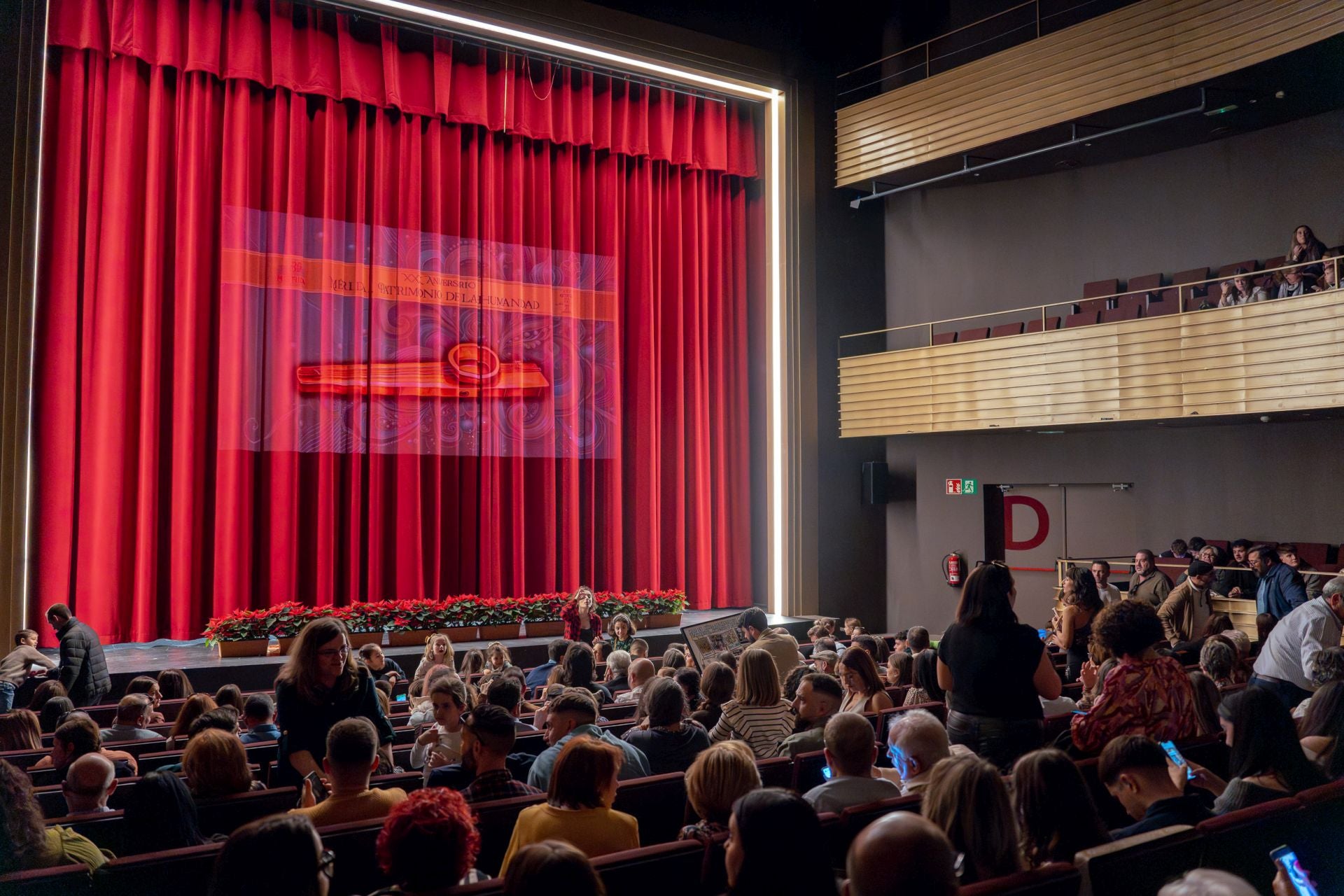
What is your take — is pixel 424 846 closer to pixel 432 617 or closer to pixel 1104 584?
pixel 1104 584

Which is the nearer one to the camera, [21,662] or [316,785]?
[316,785]

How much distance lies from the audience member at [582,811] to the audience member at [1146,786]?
55.0 inches

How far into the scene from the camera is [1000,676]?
379 centimetres

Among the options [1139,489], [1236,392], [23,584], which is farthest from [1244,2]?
[23,584]

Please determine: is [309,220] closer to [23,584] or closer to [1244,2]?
[23,584]

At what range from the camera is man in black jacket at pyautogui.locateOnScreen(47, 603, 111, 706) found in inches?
289

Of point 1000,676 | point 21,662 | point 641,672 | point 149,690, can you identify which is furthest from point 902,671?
point 21,662

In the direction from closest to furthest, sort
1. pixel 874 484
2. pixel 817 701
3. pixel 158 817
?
pixel 158 817, pixel 817 701, pixel 874 484

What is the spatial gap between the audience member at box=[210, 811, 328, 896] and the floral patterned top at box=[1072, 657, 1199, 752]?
8.88 feet

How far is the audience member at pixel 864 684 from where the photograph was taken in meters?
4.77

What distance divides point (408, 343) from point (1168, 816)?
34.6ft

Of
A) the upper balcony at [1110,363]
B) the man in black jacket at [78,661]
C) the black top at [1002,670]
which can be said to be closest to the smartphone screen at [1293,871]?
the black top at [1002,670]

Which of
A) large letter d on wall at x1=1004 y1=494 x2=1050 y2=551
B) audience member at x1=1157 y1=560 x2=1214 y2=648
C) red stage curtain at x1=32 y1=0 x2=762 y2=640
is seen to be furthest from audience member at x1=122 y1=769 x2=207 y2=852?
large letter d on wall at x1=1004 y1=494 x2=1050 y2=551

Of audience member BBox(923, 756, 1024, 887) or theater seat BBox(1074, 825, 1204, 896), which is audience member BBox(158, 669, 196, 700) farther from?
theater seat BBox(1074, 825, 1204, 896)
